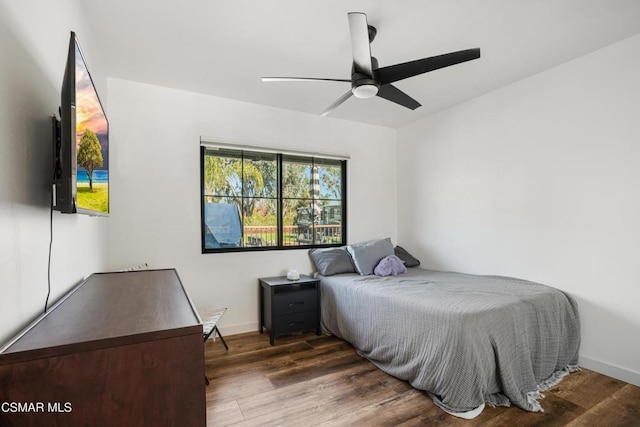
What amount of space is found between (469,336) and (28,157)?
2348 millimetres

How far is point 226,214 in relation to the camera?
3334 millimetres

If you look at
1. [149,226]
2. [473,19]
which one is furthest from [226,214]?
[473,19]

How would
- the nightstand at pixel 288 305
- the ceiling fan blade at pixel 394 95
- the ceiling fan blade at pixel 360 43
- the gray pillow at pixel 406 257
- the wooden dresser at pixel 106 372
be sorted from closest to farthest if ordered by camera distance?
the wooden dresser at pixel 106 372 < the ceiling fan blade at pixel 360 43 < the ceiling fan blade at pixel 394 95 < the nightstand at pixel 288 305 < the gray pillow at pixel 406 257

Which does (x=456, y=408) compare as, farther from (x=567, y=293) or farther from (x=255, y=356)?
(x=255, y=356)

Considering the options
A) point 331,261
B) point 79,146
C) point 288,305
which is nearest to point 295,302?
point 288,305

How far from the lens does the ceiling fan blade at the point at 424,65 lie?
1.80m

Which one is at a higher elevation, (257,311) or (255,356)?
(257,311)

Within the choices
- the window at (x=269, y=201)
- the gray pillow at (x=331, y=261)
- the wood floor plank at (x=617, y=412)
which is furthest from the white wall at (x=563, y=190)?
the window at (x=269, y=201)

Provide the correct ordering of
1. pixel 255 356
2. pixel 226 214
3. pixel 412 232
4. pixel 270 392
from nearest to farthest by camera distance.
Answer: pixel 270 392 → pixel 255 356 → pixel 226 214 → pixel 412 232

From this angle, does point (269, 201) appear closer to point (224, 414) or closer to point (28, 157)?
point (224, 414)

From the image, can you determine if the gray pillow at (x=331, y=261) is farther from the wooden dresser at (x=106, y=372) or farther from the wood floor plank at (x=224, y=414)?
the wooden dresser at (x=106, y=372)

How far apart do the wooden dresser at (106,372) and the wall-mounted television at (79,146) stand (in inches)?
18.2

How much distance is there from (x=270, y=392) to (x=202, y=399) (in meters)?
1.49

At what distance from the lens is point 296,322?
124 inches
